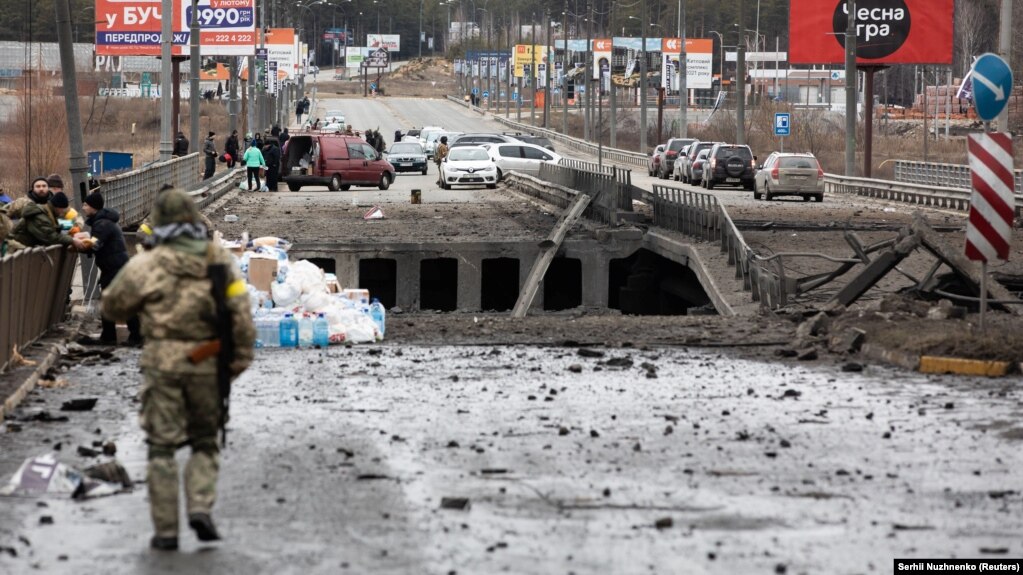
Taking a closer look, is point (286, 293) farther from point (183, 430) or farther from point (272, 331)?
point (183, 430)

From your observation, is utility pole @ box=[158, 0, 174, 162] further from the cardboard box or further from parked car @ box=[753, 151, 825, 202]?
the cardboard box

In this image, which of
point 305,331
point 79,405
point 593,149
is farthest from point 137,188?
point 593,149

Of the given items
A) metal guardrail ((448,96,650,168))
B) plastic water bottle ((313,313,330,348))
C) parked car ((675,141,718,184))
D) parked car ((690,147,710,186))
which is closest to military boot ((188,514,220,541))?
plastic water bottle ((313,313,330,348))

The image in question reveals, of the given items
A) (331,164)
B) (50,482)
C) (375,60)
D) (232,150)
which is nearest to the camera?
(50,482)

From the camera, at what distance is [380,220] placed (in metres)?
42.9

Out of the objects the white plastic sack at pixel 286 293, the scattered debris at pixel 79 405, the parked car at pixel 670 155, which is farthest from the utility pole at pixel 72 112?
the parked car at pixel 670 155

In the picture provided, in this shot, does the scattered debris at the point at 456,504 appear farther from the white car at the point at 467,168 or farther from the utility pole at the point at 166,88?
the white car at the point at 467,168

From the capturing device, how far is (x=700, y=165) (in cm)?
6341

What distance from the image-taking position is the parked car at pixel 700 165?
63.2m

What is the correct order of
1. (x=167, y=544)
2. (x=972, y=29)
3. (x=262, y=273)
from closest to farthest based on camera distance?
1. (x=167, y=544)
2. (x=262, y=273)
3. (x=972, y=29)

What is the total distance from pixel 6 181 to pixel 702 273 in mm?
42695

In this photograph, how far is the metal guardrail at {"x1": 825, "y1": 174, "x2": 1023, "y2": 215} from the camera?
46.6 metres

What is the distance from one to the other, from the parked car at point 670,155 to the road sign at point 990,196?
54.2m

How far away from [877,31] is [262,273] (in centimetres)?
5446
